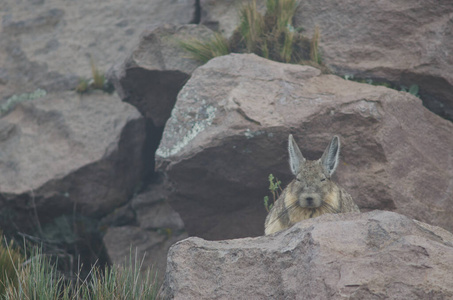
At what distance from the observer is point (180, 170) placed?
7.36 m

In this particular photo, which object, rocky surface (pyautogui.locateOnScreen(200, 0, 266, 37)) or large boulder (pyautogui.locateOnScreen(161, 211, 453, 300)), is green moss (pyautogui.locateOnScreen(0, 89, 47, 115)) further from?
large boulder (pyautogui.locateOnScreen(161, 211, 453, 300))

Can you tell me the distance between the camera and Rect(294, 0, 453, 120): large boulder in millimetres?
8156

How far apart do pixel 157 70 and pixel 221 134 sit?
2.26m

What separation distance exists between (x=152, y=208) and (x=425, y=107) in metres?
4.49

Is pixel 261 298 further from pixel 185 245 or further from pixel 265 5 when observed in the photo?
pixel 265 5

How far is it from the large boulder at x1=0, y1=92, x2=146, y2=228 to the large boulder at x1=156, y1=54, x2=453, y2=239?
1.92 metres

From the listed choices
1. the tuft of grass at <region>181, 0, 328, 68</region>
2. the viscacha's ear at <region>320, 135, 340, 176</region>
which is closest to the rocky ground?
the tuft of grass at <region>181, 0, 328, 68</region>

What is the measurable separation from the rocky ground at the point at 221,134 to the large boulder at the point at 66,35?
40mm

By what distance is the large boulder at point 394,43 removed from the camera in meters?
8.16

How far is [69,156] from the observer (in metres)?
9.32

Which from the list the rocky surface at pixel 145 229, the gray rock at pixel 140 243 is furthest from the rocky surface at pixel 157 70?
the gray rock at pixel 140 243

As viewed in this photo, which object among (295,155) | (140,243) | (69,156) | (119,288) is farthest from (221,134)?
(69,156)

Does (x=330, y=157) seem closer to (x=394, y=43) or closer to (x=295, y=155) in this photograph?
(x=295, y=155)

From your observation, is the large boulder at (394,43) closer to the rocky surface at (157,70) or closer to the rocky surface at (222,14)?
the rocky surface at (222,14)
